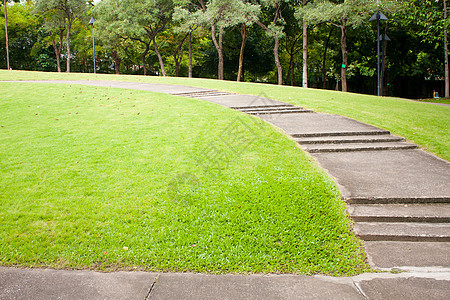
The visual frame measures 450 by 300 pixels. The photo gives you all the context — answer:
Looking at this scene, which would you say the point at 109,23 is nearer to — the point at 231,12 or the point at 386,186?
the point at 231,12

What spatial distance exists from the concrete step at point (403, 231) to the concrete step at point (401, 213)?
0.07 meters

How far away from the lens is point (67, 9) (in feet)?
122

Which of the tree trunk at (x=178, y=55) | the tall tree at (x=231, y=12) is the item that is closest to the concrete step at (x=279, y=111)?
the tall tree at (x=231, y=12)

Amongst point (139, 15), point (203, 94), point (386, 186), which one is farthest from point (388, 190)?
point (139, 15)

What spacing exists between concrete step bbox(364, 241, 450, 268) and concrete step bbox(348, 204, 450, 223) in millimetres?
443

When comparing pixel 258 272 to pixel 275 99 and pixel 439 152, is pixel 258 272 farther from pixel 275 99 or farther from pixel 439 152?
pixel 275 99

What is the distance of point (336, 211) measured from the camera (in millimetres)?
4891

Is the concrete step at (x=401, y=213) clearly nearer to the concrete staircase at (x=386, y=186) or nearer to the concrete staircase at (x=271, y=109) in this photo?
the concrete staircase at (x=386, y=186)

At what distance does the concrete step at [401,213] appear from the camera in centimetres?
477

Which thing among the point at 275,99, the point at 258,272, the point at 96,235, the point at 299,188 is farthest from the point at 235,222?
the point at 275,99

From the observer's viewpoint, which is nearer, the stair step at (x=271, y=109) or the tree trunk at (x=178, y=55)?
the stair step at (x=271, y=109)

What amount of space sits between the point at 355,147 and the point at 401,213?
9.68 feet

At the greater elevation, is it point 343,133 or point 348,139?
point 343,133

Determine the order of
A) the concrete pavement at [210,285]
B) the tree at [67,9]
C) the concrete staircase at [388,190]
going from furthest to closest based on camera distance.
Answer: the tree at [67,9] < the concrete staircase at [388,190] < the concrete pavement at [210,285]
